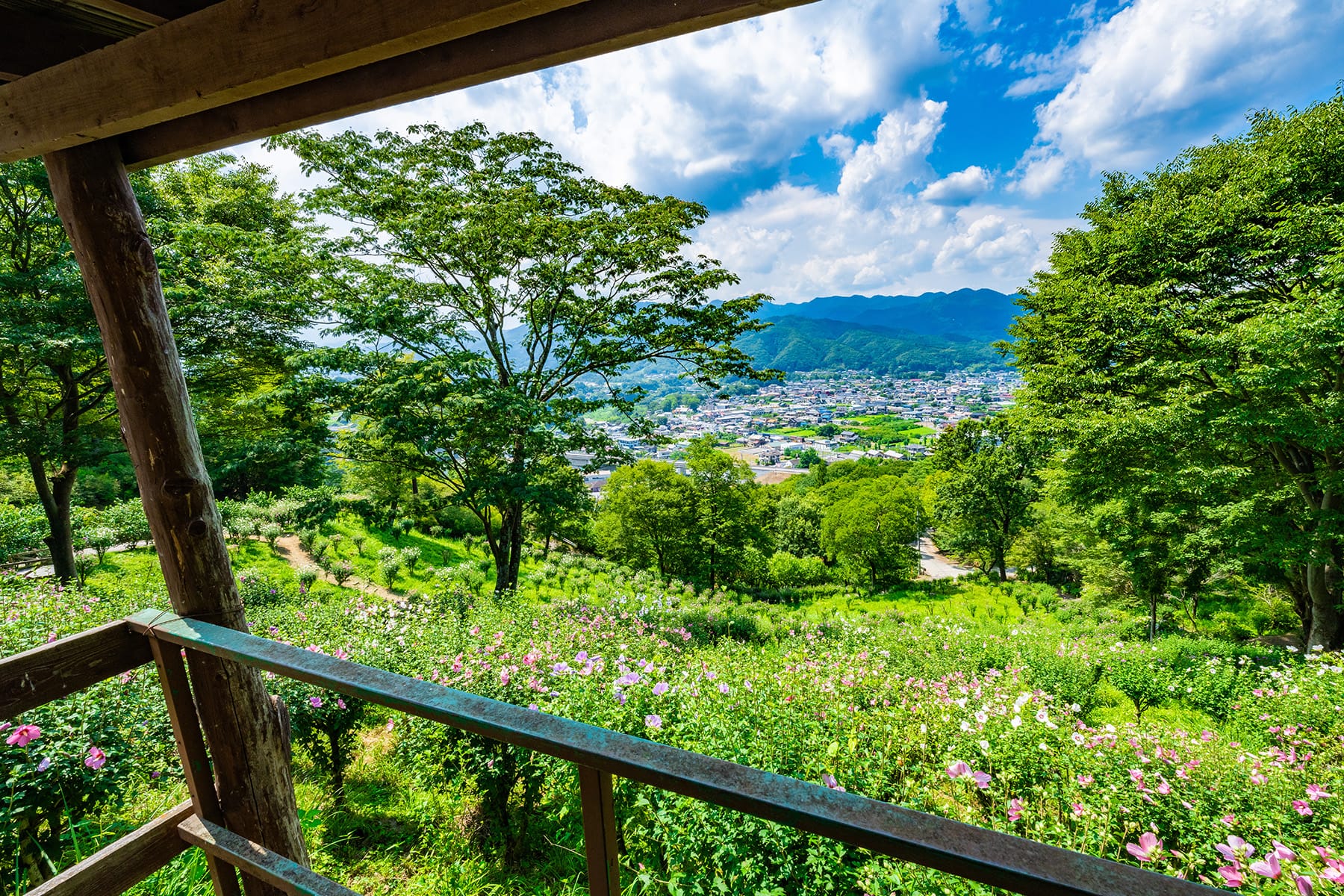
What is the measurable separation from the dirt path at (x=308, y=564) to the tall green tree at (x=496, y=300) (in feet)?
12.4

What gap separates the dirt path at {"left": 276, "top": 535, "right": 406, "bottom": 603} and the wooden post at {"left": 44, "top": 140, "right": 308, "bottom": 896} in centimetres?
1023

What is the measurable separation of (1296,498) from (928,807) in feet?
37.7

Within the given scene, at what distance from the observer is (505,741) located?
0.83m

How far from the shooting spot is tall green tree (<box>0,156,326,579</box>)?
264 inches

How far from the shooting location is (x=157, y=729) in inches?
120

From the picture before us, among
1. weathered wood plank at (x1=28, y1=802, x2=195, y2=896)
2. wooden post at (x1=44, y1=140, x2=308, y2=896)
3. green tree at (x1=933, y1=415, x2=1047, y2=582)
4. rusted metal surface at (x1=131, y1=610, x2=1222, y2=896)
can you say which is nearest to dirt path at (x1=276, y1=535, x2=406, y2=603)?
wooden post at (x1=44, y1=140, x2=308, y2=896)

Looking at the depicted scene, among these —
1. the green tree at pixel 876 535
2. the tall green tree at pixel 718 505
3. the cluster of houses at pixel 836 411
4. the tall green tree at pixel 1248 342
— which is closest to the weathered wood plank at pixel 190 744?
the tall green tree at pixel 1248 342

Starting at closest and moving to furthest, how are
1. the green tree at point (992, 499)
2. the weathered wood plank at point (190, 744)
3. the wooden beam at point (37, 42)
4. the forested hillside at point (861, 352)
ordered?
the weathered wood plank at point (190, 744), the wooden beam at point (37, 42), the green tree at point (992, 499), the forested hillside at point (861, 352)

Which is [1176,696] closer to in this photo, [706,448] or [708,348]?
[708,348]

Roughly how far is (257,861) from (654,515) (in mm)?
18178

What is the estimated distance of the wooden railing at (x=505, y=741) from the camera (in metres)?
0.57

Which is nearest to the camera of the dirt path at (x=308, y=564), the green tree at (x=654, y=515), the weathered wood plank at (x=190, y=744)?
the weathered wood plank at (x=190, y=744)

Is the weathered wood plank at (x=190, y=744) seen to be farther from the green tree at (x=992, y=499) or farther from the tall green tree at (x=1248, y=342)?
the green tree at (x=992, y=499)

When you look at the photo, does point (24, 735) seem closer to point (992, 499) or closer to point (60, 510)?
point (60, 510)
